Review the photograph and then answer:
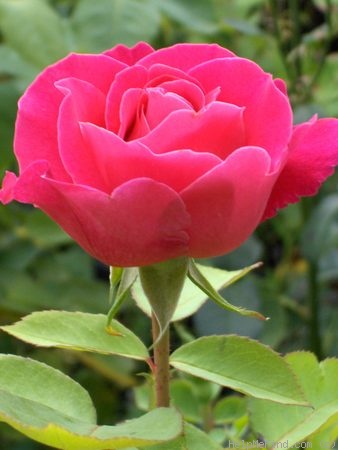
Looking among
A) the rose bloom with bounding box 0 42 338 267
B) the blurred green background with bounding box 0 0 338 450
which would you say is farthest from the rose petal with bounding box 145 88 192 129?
the blurred green background with bounding box 0 0 338 450

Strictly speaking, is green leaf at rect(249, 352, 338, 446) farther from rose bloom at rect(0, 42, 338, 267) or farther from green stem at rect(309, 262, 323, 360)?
green stem at rect(309, 262, 323, 360)

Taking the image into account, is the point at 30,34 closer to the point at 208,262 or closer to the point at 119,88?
the point at 208,262

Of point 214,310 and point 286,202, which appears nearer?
point 286,202

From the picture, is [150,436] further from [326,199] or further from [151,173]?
[326,199]

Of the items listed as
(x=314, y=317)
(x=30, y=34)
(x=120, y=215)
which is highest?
(x=120, y=215)

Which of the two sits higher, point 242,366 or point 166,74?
point 166,74

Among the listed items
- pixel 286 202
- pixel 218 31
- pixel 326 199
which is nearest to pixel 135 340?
pixel 286 202

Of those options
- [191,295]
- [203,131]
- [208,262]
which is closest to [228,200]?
[203,131]
